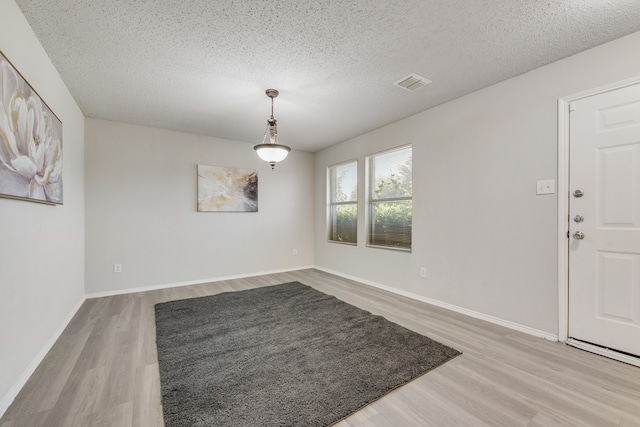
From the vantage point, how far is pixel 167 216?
4023 millimetres

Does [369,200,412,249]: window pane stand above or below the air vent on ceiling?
below

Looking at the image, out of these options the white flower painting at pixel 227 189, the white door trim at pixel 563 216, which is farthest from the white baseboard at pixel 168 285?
the white door trim at pixel 563 216

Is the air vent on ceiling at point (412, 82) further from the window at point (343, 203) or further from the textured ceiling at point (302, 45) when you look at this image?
the window at point (343, 203)

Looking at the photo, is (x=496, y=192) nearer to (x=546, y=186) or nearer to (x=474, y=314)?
(x=546, y=186)

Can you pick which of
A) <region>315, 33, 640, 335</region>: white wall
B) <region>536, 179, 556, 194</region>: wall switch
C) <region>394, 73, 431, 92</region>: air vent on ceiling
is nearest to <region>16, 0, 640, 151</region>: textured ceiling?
<region>394, 73, 431, 92</region>: air vent on ceiling

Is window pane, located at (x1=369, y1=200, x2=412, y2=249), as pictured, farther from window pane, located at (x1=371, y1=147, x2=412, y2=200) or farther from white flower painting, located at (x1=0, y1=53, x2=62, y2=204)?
white flower painting, located at (x1=0, y1=53, x2=62, y2=204)

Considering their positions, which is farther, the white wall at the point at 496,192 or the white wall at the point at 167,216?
the white wall at the point at 167,216

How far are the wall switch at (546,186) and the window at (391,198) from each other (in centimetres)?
143

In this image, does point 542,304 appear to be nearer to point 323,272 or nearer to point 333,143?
point 323,272

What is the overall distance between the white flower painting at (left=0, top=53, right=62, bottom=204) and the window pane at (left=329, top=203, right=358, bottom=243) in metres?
3.70

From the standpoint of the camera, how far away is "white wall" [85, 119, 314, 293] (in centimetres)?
359

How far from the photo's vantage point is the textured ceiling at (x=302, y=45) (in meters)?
1.71

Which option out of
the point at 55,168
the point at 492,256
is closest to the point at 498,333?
the point at 492,256

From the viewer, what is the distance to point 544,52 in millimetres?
2158
